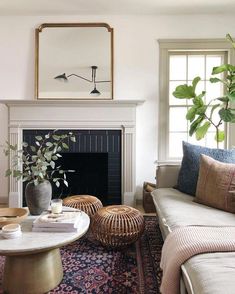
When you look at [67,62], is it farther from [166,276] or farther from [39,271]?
[166,276]

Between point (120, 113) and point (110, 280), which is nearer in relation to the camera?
point (110, 280)

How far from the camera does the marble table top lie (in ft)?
4.57

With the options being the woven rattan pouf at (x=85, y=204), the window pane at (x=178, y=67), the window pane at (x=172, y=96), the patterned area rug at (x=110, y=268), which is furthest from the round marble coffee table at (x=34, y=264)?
the window pane at (x=178, y=67)

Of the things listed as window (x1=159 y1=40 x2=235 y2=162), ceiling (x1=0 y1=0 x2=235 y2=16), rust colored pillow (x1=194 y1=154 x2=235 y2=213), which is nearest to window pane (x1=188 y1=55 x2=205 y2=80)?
window (x1=159 y1=40 x2=235 y2=162)

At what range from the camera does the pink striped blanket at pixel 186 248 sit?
4.18 ft

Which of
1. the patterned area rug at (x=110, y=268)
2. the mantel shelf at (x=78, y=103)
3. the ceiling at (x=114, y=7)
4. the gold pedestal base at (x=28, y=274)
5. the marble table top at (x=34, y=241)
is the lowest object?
the patterned area rug at (x=110, y=268)

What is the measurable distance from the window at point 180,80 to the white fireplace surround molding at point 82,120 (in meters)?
0.47

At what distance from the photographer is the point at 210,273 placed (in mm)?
1090

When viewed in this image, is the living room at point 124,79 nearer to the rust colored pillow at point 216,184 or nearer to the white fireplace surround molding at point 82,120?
the white fireplace surround molding at point 82,120

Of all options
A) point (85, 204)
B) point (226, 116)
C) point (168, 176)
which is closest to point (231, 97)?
point (226, 116)

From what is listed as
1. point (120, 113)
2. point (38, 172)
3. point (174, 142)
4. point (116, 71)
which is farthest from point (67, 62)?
point (38, 172)

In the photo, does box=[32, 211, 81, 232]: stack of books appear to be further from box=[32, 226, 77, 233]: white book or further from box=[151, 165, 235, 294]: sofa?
box=[151, 165, 235, 294]: sofa

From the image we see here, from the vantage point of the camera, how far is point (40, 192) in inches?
72.6

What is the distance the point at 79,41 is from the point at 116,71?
0.63 metres
